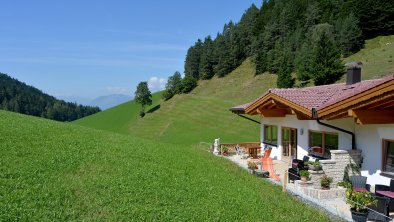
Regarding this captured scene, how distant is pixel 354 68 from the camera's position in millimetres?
16969

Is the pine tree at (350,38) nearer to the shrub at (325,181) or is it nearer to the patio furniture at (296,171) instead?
the patio furniture at (296,171)

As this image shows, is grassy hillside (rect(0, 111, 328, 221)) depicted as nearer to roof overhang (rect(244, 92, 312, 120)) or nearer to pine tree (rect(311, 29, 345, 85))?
roof overhang (rect(244, 92, 312, 120))

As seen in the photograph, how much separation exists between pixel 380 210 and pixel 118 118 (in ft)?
274

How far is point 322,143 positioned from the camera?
53.6 feet

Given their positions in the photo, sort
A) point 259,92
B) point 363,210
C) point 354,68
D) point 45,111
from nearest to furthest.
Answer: point 363,210
point 354,68
point 259,92
point 45,111

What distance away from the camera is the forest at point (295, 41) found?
55.2 m

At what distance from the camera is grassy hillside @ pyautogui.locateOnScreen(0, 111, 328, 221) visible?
7.94 m

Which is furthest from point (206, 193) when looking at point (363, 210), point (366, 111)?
point (366, 111)

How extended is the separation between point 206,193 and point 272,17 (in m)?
95.7

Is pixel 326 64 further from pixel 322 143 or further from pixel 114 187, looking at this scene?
pixel 114 187

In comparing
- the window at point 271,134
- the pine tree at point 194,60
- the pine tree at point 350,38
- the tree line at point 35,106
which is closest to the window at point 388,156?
the window at point 271,134

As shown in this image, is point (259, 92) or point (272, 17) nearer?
point (259, 92)

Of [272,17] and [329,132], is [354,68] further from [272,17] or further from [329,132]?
[272,17]

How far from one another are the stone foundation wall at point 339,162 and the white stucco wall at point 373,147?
316 mm
